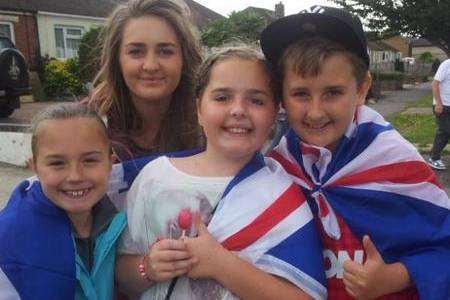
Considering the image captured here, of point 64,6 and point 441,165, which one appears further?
point 64,6

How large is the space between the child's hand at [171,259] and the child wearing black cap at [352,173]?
520 millimetres

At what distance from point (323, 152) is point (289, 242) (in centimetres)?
39

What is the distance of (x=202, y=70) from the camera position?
1.97 meters

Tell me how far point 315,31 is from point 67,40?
2628cm

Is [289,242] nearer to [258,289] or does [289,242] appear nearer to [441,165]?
[258,289]

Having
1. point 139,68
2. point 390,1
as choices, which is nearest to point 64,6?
point 390,1

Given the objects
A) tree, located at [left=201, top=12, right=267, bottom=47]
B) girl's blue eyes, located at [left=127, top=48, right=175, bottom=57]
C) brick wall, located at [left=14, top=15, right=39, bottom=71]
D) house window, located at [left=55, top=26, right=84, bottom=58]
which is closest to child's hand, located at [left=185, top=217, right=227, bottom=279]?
girl's blue eyes, located at [left=127, top=48, right=175, bottom=57]

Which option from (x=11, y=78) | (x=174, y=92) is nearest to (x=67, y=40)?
(x=11, y=78)

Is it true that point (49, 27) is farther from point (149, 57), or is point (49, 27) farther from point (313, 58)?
point (313, 58)

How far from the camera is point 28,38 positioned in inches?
924

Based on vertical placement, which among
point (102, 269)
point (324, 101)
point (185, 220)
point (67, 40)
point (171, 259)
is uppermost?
point (67, 40)

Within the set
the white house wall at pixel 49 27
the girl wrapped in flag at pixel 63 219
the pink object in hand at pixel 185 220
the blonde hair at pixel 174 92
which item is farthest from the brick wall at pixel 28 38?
the pink object in hand at pixel 185 220

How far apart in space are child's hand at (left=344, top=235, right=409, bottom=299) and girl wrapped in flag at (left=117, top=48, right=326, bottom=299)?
10cm

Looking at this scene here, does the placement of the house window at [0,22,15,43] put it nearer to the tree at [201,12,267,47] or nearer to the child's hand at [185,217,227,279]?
the tree at [201,12,267,47]
